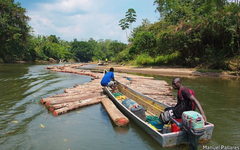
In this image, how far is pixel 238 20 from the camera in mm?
18422

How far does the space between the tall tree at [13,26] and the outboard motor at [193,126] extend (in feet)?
63.0

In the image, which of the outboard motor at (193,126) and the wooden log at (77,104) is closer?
the outboard motor at (193,126)

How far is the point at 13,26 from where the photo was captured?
19.2 m

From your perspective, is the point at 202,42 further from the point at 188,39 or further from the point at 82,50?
the point at 82,50

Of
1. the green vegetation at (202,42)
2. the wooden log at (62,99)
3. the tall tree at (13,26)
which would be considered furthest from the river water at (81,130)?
the green vegetation at (202,42)

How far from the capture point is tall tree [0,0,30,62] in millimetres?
17858

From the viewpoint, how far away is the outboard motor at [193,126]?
362cm

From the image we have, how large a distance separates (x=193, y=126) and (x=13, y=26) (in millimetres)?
21129

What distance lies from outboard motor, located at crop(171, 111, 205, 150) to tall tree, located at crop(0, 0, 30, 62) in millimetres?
19213

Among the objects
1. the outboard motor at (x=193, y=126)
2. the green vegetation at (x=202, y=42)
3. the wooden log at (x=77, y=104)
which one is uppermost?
the green vegetation at (x=202, y=42)

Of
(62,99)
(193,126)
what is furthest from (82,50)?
(193,126)

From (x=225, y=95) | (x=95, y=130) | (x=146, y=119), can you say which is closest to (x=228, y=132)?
(x=146, y=119)

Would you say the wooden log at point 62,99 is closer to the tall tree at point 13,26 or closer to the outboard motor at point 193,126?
the outboard motor at point 193,126

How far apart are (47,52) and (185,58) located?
169ft
